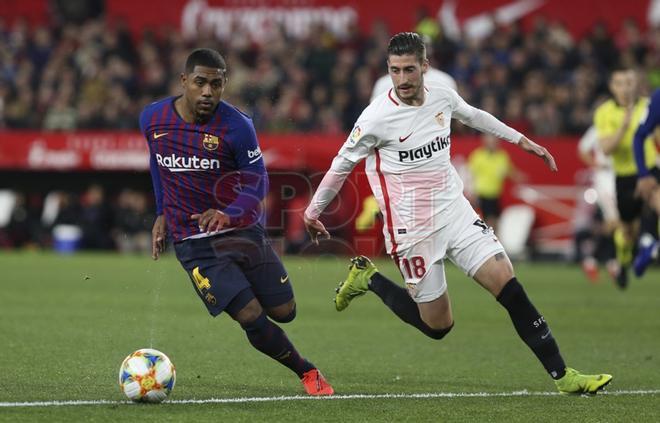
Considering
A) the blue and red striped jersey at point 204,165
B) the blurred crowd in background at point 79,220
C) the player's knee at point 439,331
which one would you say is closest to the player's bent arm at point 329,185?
the blue and red striped jersey at point 204,165

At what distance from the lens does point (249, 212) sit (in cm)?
783

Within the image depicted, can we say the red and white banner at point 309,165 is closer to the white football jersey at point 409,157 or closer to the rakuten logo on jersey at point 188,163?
the white football jersey at point 409,157

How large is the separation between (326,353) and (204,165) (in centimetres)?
299

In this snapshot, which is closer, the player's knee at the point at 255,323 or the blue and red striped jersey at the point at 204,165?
the player's knee at the point at 255,323

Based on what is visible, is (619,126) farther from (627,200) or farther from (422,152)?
(422,152)

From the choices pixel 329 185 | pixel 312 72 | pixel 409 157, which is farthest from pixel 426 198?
pixel 312 72

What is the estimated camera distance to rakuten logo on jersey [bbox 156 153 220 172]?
7.82 m

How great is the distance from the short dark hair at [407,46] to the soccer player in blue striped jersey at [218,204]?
1.08 m

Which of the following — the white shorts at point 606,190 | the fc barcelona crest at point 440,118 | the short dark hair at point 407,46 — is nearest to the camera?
the short dark hair at point 407,46

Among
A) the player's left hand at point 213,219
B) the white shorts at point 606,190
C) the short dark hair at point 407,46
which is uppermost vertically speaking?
the short dark hair at point 407,46

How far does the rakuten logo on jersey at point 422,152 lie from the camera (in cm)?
812

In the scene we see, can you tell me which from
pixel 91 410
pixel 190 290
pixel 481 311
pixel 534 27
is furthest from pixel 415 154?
pixel 534 27

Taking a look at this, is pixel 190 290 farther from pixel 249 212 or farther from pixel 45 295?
pixel 249 212

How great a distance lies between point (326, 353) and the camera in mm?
10273
